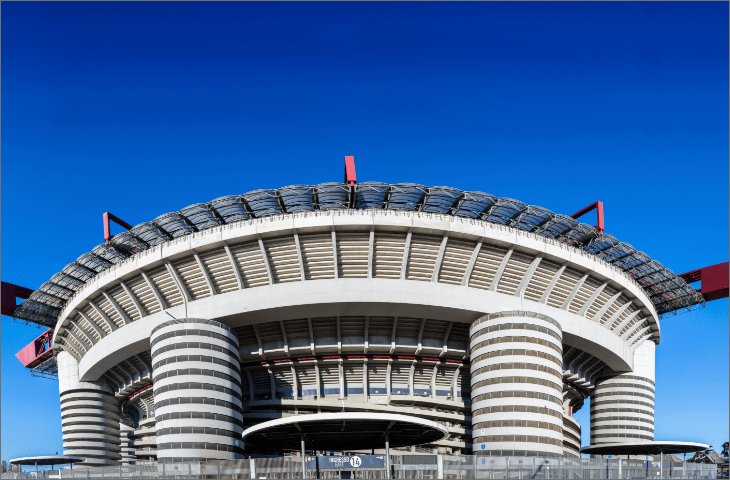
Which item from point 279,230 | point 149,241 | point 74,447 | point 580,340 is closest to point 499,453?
point 580,340

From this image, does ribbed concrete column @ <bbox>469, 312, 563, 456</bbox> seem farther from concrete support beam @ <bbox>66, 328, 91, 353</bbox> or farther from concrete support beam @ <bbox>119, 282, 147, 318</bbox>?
concrete support beam @ <bbox>66, 328, 91, 353</bbox>

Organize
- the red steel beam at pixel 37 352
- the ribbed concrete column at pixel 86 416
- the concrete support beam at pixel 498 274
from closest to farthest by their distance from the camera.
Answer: the concrete support beam at pixel 498 274 < the ribbed concrete column at pixel 86 416 < the red steel beam at pixel 37 352

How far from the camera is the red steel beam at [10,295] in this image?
7619 cm

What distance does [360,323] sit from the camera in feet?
190

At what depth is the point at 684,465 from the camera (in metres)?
37.3

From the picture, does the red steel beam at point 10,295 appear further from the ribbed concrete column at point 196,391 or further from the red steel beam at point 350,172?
the red steel beam at point 350,172

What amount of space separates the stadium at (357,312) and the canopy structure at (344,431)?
0.62 metres

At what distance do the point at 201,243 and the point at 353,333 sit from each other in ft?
49.2

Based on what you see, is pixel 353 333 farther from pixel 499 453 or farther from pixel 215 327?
pixel 499 453

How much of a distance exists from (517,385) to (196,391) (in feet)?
81.2

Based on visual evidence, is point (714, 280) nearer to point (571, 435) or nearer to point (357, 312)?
point (571, 435)

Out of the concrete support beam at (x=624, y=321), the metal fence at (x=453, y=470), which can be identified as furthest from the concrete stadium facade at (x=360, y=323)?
the metal fence at (x=453, y=470)

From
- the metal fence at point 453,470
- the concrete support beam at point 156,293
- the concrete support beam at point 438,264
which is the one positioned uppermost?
the concrete support beam at point 438,264

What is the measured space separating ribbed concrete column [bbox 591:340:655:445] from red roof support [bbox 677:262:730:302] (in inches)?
461
